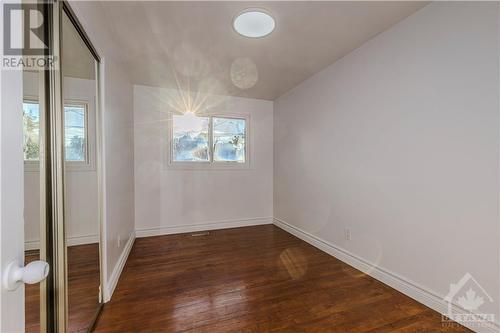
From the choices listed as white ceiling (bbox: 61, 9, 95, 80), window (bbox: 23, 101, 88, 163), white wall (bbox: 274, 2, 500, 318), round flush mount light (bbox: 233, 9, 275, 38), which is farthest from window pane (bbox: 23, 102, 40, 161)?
white wall (bbox: 274, 2, 500, 318)

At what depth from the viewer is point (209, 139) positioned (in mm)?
4012

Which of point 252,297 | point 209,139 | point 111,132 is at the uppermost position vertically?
point 209,139

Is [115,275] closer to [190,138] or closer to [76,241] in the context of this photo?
[76,241]

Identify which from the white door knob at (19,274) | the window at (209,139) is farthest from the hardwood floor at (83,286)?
Result: the window at (209,139)

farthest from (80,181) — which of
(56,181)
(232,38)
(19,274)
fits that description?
(232,38)

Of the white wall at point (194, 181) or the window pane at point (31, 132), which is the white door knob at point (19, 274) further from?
the white wall at point (194, 181)

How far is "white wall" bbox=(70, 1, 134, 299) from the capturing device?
1.69 meters

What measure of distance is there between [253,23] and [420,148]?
1844 millimetres

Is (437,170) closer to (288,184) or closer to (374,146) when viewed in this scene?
(374,146)

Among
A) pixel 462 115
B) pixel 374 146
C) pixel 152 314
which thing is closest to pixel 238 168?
pixel 374 146

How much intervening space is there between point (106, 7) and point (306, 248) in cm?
340

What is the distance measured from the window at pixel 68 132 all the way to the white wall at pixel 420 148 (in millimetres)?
2541

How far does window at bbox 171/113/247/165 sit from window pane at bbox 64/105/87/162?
7.35 ft

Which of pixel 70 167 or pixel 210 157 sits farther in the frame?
pixel 210 157
